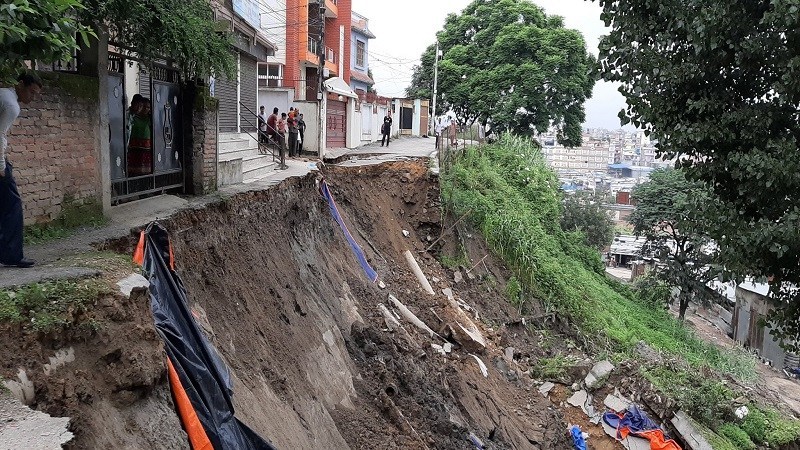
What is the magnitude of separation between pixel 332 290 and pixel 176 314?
4.76 m

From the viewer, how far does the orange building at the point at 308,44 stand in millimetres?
25656

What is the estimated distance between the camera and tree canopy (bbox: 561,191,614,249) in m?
32.0

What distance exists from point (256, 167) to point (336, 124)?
13029 millimetres

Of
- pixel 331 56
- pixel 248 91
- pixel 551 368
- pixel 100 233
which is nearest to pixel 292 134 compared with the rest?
pixel 248 91

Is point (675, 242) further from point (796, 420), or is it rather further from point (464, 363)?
point (464, 363)

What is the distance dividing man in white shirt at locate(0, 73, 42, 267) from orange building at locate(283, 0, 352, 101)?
61.1 ft

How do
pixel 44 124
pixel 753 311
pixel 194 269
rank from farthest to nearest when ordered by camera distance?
1. pixel 753 311
2. pixel 194 269
3. pixel 44 124

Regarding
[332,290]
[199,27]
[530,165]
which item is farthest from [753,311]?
[199,27]

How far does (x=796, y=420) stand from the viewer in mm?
13156

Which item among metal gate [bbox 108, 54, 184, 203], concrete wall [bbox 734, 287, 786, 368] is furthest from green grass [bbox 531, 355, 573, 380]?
concrete wall [bbox 734, 287, 786, 368]

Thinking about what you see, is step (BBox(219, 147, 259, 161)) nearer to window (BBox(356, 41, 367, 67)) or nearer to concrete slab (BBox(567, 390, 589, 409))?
concrete slab (BBox(567, 390, 589, 409))

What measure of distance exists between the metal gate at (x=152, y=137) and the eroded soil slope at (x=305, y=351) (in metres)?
0.98

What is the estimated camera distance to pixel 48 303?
396cm

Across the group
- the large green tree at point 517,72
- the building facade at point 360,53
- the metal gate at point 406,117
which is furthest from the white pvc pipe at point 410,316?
the metal gate at point 406,117
